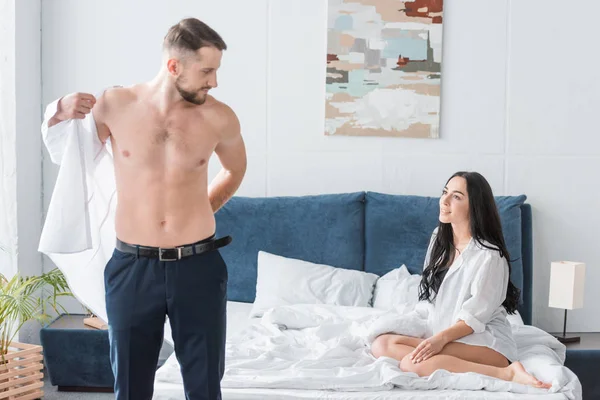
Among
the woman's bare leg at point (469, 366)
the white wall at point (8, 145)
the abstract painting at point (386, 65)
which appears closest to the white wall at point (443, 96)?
Result: the abstract painting at point (386, 65)

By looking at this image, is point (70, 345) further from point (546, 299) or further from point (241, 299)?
point (546, 299)

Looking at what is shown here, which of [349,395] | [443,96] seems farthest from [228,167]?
[443,96]

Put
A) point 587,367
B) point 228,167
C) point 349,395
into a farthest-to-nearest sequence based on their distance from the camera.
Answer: point 587,367 < point 349,395 < point 228,167

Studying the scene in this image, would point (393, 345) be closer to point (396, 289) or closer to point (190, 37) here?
point (396, 289)

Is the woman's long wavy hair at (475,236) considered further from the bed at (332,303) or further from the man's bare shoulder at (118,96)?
the man's bare shoulder at (118,96)

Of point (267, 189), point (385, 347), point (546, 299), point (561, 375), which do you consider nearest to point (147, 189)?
point (385, 347)

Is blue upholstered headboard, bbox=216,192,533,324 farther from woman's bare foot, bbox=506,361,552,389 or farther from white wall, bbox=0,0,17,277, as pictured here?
woman's bare foot, bbox=506,361,552,389

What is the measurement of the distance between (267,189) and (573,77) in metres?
1.82

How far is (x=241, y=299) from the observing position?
4.38m

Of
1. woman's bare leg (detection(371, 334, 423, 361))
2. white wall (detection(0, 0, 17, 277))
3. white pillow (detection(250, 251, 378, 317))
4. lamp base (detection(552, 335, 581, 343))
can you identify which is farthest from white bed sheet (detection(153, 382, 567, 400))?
white wall (detection(0, 0, 17, 277))

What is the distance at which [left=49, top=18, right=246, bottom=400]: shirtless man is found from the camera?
7.72ft

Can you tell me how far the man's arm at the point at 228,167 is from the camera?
102 inches

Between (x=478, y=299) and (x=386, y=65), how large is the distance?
5.94ft

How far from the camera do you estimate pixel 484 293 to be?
311 centimetres
